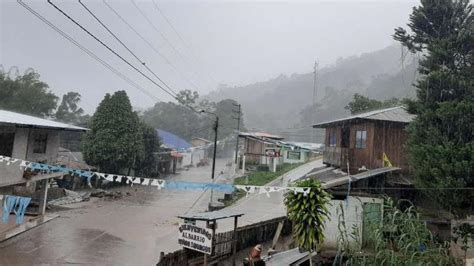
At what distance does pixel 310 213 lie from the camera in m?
12.8

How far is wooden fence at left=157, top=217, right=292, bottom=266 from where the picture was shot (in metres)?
12.1

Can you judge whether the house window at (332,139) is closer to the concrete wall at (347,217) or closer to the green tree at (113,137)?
the concrete wall at (347,217)

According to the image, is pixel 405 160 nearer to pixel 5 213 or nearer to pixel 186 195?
pixel 5 213

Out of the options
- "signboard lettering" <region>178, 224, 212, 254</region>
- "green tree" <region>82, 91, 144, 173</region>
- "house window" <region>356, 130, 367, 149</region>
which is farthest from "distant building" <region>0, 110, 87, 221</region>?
"house window" <region>356, 130, 367, 149</region>

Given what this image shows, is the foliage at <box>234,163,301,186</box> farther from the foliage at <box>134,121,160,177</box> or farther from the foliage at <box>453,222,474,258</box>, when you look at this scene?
the foliage at <box>453,222,474,258</box>

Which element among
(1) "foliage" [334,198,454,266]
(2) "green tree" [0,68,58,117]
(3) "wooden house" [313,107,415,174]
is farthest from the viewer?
(2) "green tree" [0,68,58,117]

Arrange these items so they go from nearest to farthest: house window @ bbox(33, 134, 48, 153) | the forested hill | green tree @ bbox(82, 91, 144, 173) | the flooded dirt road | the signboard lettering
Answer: the signboard lettering
the flooded dirt road
house window @ bbox(33, 134, 48, 153)
green tree @ bbox(82, 91, 144, 173)
the forested hill

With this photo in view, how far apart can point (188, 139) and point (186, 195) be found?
47907mm

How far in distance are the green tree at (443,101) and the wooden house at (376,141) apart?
3.46 meters

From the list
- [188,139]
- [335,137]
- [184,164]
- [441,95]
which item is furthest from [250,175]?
[188,139]

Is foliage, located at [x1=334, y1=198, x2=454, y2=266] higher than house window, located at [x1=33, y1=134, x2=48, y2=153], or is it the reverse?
house window, located at [x1=33, y1=134, x2=48, y2=153]

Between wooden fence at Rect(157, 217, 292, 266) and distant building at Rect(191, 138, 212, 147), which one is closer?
wooden fence at Rect(157, 217, 292, 266)

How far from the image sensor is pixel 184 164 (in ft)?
229

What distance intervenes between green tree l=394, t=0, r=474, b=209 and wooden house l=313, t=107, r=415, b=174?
346 cm
